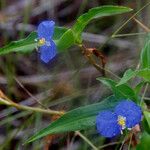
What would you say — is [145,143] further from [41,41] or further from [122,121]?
[41,41]

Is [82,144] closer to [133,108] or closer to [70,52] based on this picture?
[70,52]

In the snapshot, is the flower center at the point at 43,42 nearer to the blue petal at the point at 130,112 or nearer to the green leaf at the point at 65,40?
the green leaf at the point at 65,40

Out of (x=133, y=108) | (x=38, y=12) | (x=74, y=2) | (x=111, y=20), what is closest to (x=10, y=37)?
(x=38, y=12)

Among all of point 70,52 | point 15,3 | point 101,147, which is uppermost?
point 15,3

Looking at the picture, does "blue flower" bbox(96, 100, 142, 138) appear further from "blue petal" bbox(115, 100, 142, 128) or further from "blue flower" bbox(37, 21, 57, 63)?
"blue flower" bbox(37, 21, 57, 63)

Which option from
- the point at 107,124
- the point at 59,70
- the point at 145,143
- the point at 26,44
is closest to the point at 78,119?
the point at 107,124

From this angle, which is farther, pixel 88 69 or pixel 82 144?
pixel 88 69

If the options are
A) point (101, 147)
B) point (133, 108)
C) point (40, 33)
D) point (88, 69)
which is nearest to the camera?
point (133, 108)
